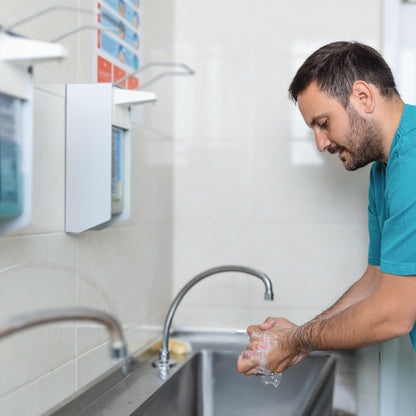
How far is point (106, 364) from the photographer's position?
1.24 m

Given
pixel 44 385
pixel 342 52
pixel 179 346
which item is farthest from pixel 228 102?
pixel 44 385

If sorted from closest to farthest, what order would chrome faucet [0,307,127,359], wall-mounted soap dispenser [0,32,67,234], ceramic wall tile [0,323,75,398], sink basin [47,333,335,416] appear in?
chrome faucet [0,307,127,359]
wall-mounted soap dispenser [0,32,67,234]
ceramic wall tile [0,323,75,398]
sink basin [47,333,335,416]

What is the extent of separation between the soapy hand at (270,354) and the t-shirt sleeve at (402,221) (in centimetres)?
31

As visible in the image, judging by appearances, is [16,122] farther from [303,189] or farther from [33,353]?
[303,189]

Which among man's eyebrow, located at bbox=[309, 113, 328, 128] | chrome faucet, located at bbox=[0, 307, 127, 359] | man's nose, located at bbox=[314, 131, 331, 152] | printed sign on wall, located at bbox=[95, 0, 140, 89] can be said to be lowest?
chrome faucet, located at bbox=[0, 307, 127, 359]

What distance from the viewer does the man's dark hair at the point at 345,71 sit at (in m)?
1.17

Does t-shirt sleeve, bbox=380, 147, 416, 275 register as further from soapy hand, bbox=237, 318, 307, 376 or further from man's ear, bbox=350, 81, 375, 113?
soapy hand, bbox=237, 318, 307, 376

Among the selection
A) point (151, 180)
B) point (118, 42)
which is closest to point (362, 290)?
point (151, 180)

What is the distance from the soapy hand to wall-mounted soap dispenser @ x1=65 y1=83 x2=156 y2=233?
18.7 inches

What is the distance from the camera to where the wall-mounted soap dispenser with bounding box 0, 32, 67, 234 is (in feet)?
2.23

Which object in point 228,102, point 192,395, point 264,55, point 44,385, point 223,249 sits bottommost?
point 192,395

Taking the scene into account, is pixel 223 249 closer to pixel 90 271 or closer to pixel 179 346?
pixel 179 346

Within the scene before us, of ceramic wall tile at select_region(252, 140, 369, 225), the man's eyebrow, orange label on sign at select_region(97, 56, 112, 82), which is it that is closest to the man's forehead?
the man's eyebrow

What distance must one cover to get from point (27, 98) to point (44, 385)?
→ 0.54m
